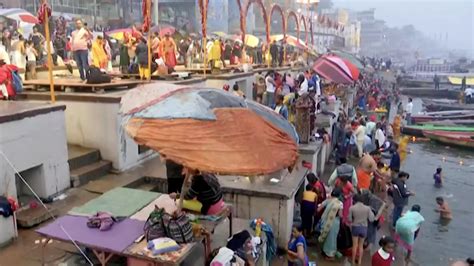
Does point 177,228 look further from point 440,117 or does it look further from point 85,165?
point 440,117

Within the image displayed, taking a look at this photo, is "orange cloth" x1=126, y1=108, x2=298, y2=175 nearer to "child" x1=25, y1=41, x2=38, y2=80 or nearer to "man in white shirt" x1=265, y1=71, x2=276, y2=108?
"child" x1=25, y1=41, x2=38, y2=80

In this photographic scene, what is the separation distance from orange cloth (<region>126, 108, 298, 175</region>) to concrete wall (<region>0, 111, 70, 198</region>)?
350cm

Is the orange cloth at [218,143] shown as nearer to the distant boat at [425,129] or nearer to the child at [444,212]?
the child at [444,212]

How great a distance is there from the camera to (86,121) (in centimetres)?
945

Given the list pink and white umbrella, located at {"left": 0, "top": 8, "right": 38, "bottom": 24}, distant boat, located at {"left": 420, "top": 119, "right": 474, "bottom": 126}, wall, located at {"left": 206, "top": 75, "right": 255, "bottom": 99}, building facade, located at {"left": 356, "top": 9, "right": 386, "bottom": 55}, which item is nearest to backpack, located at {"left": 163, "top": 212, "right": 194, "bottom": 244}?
wall, located at {"left": 206, "top": 75, "right": 255, "bottom": 99}

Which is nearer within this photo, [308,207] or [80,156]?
[308,207]

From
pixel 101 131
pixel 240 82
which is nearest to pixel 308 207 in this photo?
pixel 101 131

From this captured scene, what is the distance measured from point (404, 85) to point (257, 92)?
46.8 metres

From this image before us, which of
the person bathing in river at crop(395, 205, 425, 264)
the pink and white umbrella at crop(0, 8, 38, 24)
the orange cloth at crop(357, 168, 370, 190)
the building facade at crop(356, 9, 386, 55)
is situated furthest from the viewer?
the building facade at crop(356, 9, 386, 55)

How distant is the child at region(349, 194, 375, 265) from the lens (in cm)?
786

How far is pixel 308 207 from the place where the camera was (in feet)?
28.3

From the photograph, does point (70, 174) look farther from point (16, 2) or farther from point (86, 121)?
point (16, 2)

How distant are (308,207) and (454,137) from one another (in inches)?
734

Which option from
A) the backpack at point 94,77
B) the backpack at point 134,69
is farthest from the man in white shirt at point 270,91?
the backpack at point 94,77
